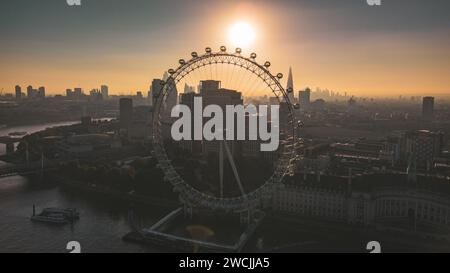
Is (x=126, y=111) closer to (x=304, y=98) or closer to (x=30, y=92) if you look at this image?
(x=304, y=98)

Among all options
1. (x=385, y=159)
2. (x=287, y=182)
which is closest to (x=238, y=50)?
(x=287, y=182)

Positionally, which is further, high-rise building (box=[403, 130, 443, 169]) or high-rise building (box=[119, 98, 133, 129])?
high-rise building (box=[119, 98, 133, 129])

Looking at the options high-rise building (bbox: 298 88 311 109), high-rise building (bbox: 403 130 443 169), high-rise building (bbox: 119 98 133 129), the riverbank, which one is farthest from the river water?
high-rise building (bbox: 298 88 311 109)

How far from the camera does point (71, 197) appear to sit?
41.8 ft

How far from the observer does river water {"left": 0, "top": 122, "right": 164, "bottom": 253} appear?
28.2ft

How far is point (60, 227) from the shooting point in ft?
32.4

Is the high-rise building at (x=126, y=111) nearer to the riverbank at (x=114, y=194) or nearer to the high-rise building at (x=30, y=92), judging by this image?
the riverbank at (x=114, y=194)

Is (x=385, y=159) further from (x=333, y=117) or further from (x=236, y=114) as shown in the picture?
(x=333, y=117)

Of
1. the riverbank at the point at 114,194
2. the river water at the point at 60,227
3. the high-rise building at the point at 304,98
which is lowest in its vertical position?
the river water at the point at 60,227

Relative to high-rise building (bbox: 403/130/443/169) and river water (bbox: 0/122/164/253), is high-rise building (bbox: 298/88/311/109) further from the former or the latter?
river water (bbox: 0/122/164/253)

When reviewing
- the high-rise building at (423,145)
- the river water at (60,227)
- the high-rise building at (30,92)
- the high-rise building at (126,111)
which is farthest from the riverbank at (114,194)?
the high-rise building at (30,92)

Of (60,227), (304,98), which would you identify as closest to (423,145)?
(60,227)

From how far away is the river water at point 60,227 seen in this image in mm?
8594
